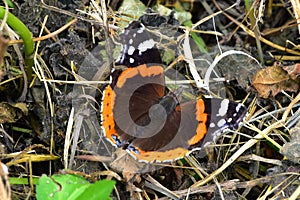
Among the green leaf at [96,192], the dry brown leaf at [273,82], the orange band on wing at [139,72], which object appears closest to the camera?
the green leaf at [96,192]

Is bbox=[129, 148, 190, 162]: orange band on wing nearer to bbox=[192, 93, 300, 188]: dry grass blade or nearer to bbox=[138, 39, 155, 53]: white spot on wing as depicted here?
bbox=[192, 93, 300, 188]: dry grass blade

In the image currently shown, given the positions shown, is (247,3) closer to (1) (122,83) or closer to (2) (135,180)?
(1) (122,83)

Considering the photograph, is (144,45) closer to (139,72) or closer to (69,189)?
(139,72)

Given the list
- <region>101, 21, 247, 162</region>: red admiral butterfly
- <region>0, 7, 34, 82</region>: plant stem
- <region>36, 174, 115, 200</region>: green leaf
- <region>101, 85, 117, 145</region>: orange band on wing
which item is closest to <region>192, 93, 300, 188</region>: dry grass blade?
<region>101, 21, 247, 162</region>: red admiral butterfly

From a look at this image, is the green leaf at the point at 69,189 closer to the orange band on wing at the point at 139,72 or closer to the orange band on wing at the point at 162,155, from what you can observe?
the orange band on wing at the point at 162,155

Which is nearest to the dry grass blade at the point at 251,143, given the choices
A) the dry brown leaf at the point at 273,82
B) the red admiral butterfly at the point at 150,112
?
the dry brown leaf at the point at 273,82

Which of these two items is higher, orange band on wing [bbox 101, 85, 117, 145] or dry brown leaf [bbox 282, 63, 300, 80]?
dry brown leaf [bbox 282, 63, 300, 80]

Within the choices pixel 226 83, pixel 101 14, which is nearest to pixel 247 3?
pixel 226 83
